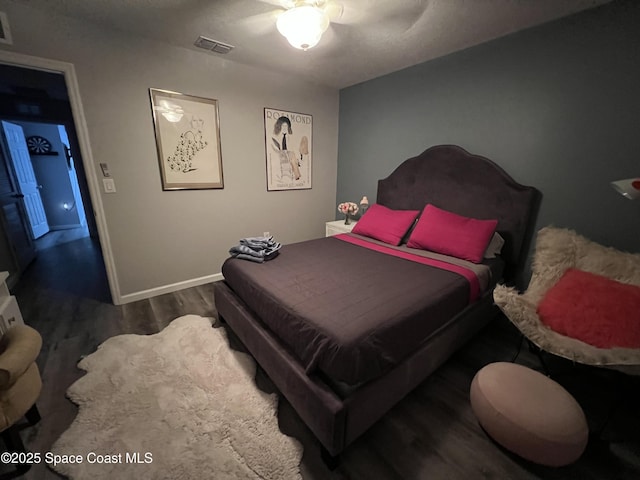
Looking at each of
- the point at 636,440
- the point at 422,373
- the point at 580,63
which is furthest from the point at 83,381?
the point at 580,63

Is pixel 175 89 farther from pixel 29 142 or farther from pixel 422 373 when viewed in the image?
pixel 29 142

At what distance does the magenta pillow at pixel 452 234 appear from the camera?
2.19 metres

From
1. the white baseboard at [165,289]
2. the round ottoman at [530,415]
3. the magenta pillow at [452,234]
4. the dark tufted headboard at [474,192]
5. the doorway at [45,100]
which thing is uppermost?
the doorway at [45,100]

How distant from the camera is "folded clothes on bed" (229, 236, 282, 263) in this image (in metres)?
2.12

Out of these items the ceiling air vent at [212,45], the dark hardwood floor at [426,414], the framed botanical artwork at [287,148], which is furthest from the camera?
the framed botanical artwork at [287,148]

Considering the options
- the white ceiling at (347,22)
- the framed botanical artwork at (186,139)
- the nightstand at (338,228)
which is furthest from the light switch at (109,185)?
the nightstand at (338,228)

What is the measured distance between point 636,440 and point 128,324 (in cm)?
355

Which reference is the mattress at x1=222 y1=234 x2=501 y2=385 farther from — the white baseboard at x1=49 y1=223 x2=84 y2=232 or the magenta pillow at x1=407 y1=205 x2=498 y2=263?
the white baseboard at x1=49 y1=223 x2=84 y2=232

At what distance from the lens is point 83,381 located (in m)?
1.66

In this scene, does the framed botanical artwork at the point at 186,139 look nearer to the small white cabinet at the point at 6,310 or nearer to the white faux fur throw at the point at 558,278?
the small white cabinet at the point at 6,310

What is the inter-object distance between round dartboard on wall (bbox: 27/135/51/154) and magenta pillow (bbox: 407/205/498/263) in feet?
24.6

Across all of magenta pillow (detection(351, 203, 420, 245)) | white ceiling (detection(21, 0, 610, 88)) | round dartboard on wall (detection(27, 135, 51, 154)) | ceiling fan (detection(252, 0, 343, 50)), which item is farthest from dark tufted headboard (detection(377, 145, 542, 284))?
round dartboard on wall (detection(27, 135, 51, 154))

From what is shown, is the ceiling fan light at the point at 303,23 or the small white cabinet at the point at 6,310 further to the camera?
the ceiling fan light at the point at 303,23

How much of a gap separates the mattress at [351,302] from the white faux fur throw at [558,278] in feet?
0.98
